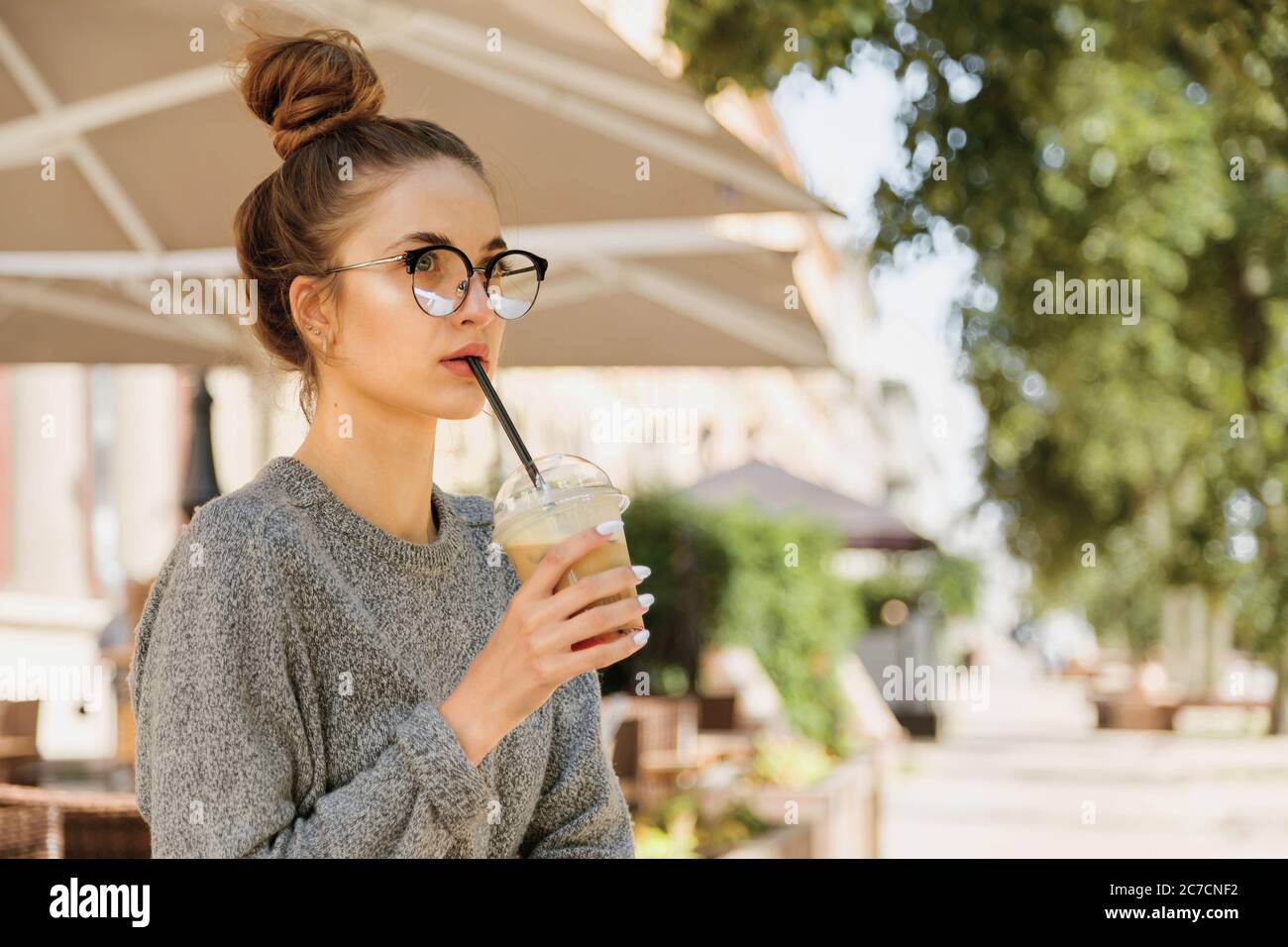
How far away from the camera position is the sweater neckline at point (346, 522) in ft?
5.66

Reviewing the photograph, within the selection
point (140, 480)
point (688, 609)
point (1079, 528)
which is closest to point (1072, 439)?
point (1079, 528)

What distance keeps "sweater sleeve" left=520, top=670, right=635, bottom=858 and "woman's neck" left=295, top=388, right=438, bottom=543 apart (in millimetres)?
344

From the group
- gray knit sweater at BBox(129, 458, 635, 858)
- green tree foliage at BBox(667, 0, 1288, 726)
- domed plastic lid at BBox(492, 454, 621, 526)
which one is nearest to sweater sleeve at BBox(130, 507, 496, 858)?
gray knit sweater at BBox(129, 458, 635, 858)

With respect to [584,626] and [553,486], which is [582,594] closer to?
[584,626]

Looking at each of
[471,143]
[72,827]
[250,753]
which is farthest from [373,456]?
[471,143]

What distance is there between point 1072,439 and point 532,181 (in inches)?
594

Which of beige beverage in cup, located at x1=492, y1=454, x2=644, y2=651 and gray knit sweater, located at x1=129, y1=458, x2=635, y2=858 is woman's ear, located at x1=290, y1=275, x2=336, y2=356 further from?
beige beverage in cup, located at x1=492, y1=454, x2=644, y2=651

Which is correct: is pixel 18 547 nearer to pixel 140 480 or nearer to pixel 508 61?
pixel 140 480

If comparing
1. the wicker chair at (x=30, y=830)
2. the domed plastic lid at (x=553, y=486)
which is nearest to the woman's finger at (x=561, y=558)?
the domed plastic lid at (x=553, y=486)

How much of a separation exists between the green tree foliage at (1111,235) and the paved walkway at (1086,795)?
181cm

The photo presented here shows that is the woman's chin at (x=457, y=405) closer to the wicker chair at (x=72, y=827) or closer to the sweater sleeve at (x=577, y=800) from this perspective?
the sweater sleeve at (x=577, y=800)

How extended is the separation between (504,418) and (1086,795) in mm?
14003

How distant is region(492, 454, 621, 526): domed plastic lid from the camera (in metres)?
1.67

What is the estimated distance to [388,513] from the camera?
182 cm
